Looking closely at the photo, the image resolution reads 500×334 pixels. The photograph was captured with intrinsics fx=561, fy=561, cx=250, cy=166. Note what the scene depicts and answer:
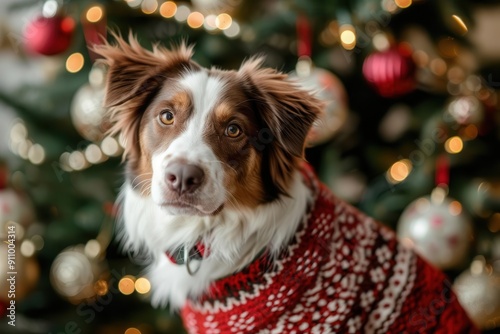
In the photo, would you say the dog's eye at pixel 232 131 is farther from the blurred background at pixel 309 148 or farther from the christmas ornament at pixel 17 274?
the christmas ornament at pixel 17 274

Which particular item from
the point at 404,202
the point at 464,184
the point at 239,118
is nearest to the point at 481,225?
the point at 464,184

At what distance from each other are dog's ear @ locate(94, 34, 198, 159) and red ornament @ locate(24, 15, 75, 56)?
69 centimetres

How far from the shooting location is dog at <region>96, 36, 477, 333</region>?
102 cm

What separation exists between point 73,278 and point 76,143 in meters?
0.48

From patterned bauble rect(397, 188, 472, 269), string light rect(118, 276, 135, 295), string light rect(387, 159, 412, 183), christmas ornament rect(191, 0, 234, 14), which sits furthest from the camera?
string light rect(387, 159, 412, 183)

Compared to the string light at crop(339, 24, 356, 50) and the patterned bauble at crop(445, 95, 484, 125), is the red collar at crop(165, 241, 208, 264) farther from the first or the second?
the patterned bauble at crop(445, 95, 484, 125)

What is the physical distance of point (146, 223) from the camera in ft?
4.17

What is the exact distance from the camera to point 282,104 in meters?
1.04

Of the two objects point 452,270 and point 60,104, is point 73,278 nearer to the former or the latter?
point 60,104

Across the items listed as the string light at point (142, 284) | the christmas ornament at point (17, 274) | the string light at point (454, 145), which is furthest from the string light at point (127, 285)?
the string light at point (454, 145)

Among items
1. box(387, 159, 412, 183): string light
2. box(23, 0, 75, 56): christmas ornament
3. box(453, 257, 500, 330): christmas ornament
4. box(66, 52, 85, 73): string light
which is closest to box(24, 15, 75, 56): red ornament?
box(23, 0, 75, 56): christmas ornament

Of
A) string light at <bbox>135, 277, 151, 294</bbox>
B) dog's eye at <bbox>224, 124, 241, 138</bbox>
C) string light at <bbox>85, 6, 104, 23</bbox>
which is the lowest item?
string light at <bbox>135, 277, 151, 294</bbox>

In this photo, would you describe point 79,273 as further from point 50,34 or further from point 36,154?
point 50,34

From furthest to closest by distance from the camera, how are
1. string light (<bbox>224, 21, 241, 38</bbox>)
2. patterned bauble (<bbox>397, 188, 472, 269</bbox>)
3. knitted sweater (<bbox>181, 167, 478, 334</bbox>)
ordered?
patterned bauble (<bbox>397, 188, 472, 269</bbox>), string light (<bbox>224, 21, 241, 38</bbox>), knitted sweater (<bbox>181, 167, 478, 334</bbox>)
